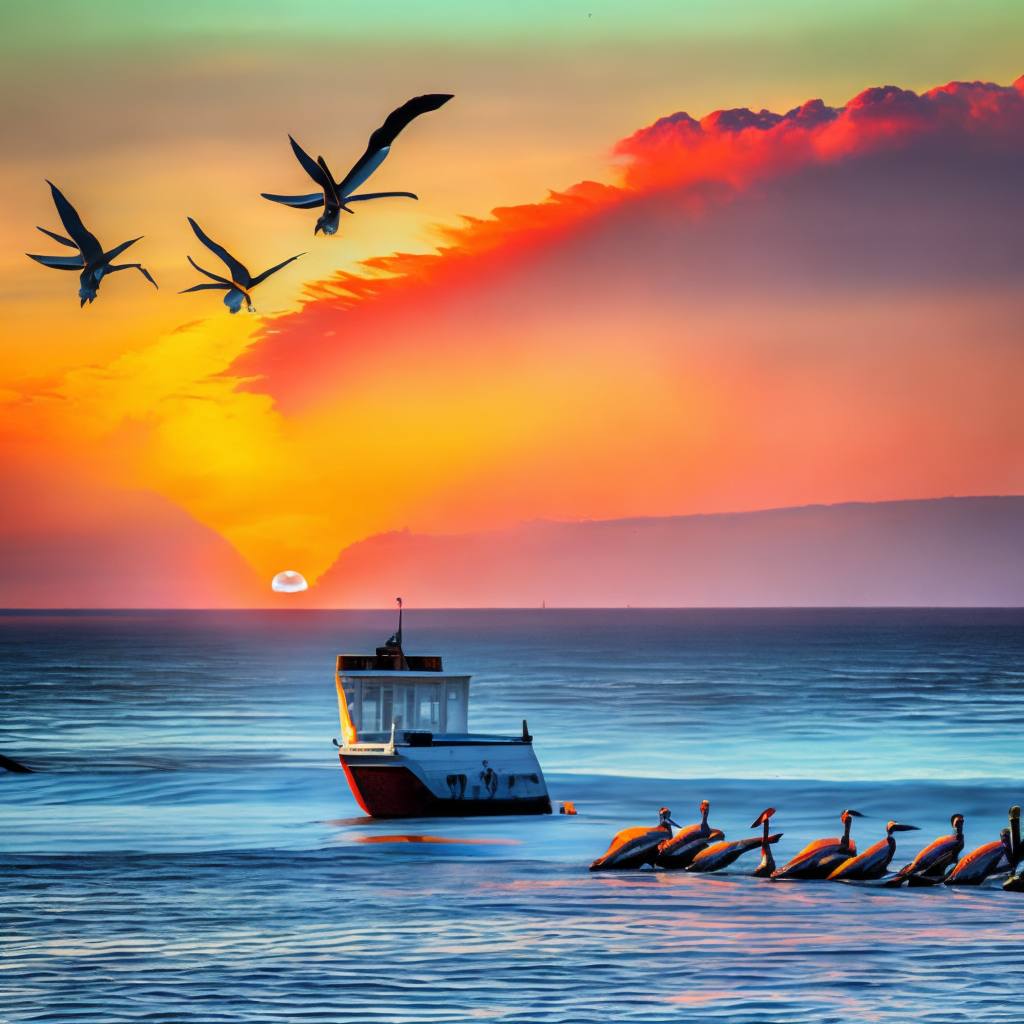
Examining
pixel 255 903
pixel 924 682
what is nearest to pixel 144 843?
pixel 255 903

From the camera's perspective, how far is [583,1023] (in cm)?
1934

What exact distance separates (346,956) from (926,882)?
41.7 feet

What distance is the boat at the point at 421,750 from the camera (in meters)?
41.7

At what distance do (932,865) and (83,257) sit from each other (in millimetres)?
19452

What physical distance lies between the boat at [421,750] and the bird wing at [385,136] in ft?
62.1

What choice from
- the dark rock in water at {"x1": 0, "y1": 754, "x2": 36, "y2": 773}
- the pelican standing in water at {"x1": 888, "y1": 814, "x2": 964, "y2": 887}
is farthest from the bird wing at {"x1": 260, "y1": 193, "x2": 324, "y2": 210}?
the dark rock in water at {"x1": 0, "y1": 754, "x2": 36, "y2": 773}

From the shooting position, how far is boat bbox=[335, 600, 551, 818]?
A: 41.7m

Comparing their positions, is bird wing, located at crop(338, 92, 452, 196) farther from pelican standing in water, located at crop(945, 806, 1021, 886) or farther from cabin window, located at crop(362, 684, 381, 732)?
cabin window, located at crop(362, 684, 381, 732)

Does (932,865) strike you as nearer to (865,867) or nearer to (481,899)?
(865,867)

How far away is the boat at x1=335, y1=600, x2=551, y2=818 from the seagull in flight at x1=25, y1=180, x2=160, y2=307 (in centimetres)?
1598

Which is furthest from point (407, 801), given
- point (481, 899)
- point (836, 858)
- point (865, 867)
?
point (865, 867)

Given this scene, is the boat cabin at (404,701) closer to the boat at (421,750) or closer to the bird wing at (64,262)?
the boat at (421,750)

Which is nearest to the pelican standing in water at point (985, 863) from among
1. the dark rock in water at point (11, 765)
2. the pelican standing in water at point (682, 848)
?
the pelican standing in water at point (682, 848)

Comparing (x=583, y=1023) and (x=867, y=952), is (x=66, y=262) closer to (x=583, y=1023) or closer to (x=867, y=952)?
(x=583, y=1023)
